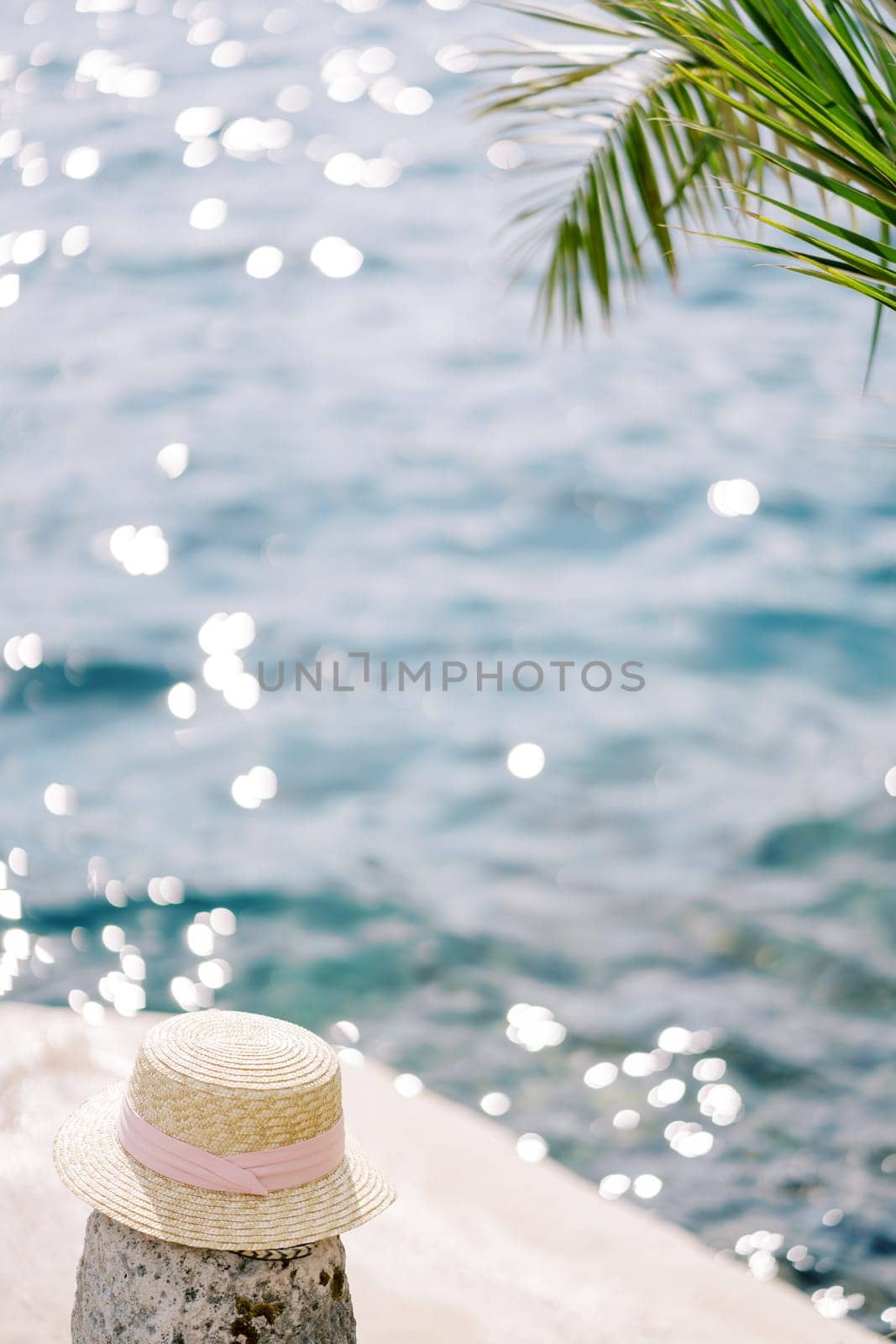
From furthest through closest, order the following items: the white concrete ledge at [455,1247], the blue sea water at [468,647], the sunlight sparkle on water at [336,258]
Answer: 1. the sunlight sparkle on water at [336,258]
2. the blue sea water at [468,647]
3. the white concrete ledge at [455,1247]

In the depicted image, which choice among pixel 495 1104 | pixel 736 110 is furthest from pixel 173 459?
pixel 736 110

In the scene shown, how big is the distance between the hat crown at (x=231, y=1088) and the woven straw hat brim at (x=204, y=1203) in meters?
0.08

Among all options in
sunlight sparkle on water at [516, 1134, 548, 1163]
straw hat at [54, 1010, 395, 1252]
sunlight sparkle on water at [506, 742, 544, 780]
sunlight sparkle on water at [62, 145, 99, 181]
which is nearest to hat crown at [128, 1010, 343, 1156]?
straw hat at [54, 1010, 395, 1252]

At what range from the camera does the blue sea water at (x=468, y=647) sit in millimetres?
4867

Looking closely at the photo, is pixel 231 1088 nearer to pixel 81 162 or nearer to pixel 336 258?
pixel 336 258

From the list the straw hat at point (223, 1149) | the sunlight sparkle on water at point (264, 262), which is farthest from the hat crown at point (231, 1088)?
the sunlight sparkle on water at point (264, 262)

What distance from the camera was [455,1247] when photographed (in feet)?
11.6

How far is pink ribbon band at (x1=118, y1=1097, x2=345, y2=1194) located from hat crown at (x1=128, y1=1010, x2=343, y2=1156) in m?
0.01

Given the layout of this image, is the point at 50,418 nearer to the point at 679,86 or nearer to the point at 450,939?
the point at 450,939

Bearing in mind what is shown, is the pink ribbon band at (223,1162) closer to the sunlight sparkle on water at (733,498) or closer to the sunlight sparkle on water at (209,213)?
the sunlight sparkle on water at (733,498)

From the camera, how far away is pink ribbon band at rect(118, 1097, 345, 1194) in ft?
6.79

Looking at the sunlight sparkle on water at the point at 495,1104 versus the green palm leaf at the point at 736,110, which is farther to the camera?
the sunlight sparkle on water at the point at 495,1104

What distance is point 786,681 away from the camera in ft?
23.5

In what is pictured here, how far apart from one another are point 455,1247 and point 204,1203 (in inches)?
64.5
